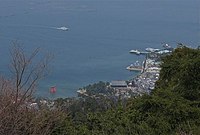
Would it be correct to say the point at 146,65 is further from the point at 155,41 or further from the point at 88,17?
the point at 88,17

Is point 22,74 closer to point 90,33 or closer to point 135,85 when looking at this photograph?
point 135,85

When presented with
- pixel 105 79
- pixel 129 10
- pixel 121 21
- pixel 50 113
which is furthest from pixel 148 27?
pixel 50 113

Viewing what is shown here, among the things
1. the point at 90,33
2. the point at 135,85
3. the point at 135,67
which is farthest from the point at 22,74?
the point at 90,33

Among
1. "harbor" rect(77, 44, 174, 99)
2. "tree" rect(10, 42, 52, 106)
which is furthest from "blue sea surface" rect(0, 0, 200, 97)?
"tree" rect(10, 42, 52, 106)

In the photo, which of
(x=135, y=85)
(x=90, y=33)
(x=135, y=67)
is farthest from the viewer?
(x=90, y=33)

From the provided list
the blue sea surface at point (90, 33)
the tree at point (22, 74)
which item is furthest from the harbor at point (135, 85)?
the tree at point (22, 74)

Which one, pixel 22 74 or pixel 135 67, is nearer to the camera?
pixel 22 74

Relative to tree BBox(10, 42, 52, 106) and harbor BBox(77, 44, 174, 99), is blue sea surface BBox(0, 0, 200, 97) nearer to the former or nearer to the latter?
harbor BBox(77, 44, 174, 99)

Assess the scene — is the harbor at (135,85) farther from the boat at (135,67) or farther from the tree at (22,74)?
the tree at (22,74)
